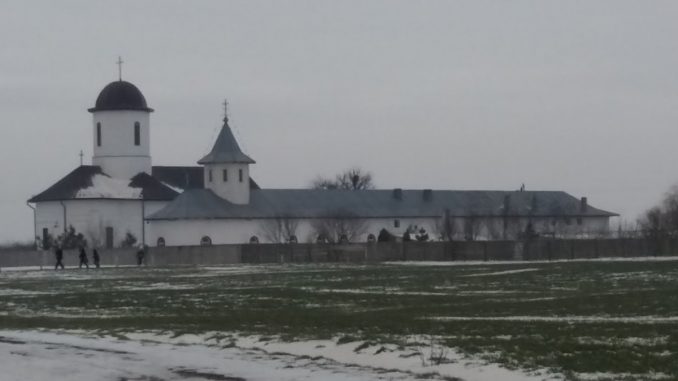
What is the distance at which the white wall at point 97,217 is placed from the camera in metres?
113

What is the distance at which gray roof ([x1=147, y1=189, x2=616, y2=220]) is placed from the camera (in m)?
112

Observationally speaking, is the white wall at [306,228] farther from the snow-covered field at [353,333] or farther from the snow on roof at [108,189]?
the snow-covered field at [353,333]

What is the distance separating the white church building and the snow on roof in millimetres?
88

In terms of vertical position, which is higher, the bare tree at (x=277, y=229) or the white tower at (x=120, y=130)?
the white tower at (x=120, y=130)

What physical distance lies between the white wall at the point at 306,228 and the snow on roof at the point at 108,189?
388 centimetres

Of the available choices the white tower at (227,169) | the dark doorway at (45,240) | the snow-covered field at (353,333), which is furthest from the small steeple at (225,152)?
the snow-covered field at (353,333)

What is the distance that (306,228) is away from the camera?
119125 millimetres

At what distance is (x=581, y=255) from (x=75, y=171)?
50.9 m

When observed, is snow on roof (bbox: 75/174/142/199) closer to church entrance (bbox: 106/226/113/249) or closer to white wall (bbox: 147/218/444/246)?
church entrance (bbox: 106/226/113/249)

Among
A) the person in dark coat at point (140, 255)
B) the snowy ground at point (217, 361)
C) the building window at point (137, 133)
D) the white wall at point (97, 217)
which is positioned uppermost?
the building window at point (137, 133)

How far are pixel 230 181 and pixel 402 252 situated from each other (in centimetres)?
3250

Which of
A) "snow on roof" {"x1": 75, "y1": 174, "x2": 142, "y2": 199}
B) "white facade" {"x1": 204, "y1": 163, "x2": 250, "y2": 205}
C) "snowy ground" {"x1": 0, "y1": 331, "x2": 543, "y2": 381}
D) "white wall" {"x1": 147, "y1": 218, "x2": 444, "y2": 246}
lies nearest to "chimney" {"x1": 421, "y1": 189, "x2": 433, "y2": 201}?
"white wall" {"x1": 147, "y1": 218, "x2": 444, "y2": 246}

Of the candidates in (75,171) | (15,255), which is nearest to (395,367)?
(15,255)

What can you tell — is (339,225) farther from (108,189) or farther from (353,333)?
(353,333)
